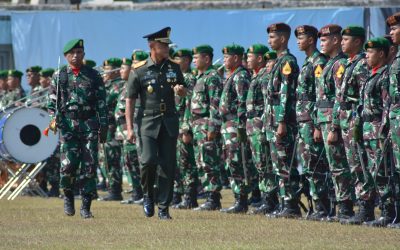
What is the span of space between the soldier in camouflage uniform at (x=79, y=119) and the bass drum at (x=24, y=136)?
493 centimetres

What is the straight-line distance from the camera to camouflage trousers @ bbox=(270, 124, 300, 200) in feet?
56.1

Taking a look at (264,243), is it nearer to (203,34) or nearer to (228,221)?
(228,221)

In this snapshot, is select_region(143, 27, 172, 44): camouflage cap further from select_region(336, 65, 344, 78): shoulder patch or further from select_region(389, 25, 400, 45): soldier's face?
select_region(389, 25, 400, 45): soldier's face

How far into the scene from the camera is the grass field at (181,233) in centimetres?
1305

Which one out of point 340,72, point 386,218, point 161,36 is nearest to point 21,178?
point 161,36

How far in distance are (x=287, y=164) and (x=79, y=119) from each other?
9.68 feet

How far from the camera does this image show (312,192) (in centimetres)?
1652

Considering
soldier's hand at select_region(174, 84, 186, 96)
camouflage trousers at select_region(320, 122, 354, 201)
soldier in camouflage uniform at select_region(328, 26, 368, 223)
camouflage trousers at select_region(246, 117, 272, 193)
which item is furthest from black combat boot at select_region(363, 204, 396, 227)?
soldier's hand at select_region(174, 84, 186, 96)

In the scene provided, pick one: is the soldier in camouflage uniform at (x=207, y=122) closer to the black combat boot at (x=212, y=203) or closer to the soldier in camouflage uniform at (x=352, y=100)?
the black combat boot at (x=212, y=203)

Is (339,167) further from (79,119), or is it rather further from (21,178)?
(21,178)

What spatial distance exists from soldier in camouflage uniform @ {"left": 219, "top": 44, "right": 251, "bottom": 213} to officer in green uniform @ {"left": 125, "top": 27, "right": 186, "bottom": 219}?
198cm

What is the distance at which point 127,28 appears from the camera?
29438 millimetres

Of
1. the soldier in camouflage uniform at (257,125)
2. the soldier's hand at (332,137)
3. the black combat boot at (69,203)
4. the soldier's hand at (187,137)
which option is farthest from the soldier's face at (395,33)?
the soldier's hand at (187,137)

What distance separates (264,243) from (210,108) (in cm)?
649
